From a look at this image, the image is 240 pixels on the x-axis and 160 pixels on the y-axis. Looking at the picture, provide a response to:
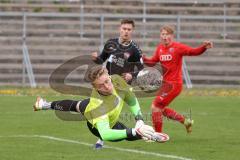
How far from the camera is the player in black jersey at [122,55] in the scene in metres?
15.5

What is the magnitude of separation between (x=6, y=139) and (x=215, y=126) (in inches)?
215

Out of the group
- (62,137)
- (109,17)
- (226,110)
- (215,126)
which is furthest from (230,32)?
(62,137)

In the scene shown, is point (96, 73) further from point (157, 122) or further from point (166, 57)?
point (166, 57)

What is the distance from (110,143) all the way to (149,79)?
1756 mm

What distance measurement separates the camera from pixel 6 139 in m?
15.5

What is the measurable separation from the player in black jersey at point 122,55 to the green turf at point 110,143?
1.41 meters

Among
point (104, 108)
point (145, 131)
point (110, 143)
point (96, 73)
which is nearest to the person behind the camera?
point (145, 131)

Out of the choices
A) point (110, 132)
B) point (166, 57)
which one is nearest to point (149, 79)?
point (166, 57)

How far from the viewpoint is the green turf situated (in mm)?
13141

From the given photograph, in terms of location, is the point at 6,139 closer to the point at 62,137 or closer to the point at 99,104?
the point at 62,137

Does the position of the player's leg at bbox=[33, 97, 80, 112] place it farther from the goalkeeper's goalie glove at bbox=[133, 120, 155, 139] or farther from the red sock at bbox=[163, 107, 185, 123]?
the red sock at bbox=[163, 107, 185, 123]

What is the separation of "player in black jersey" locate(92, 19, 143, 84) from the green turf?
141 centimetres

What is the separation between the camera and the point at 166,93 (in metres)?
16.5

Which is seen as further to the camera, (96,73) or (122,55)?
(122,55)
